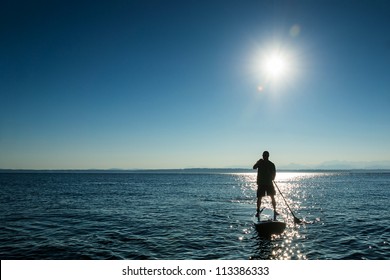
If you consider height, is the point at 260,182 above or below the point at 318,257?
above

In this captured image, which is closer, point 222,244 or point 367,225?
point 222,244

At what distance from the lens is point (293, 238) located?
53.4 feet

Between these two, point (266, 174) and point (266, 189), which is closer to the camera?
point (266, 174)

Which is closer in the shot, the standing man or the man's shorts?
the standing man

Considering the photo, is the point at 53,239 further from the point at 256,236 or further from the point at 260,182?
the point at 260,182

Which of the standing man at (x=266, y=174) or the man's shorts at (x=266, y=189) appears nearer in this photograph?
the standing man at (x=266, y=174)

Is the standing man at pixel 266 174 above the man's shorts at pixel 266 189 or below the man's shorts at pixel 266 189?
above

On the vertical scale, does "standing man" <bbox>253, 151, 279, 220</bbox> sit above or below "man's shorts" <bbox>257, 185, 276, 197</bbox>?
above

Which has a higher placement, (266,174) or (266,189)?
(266,174)

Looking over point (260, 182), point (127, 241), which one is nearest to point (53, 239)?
point (127, 241)
